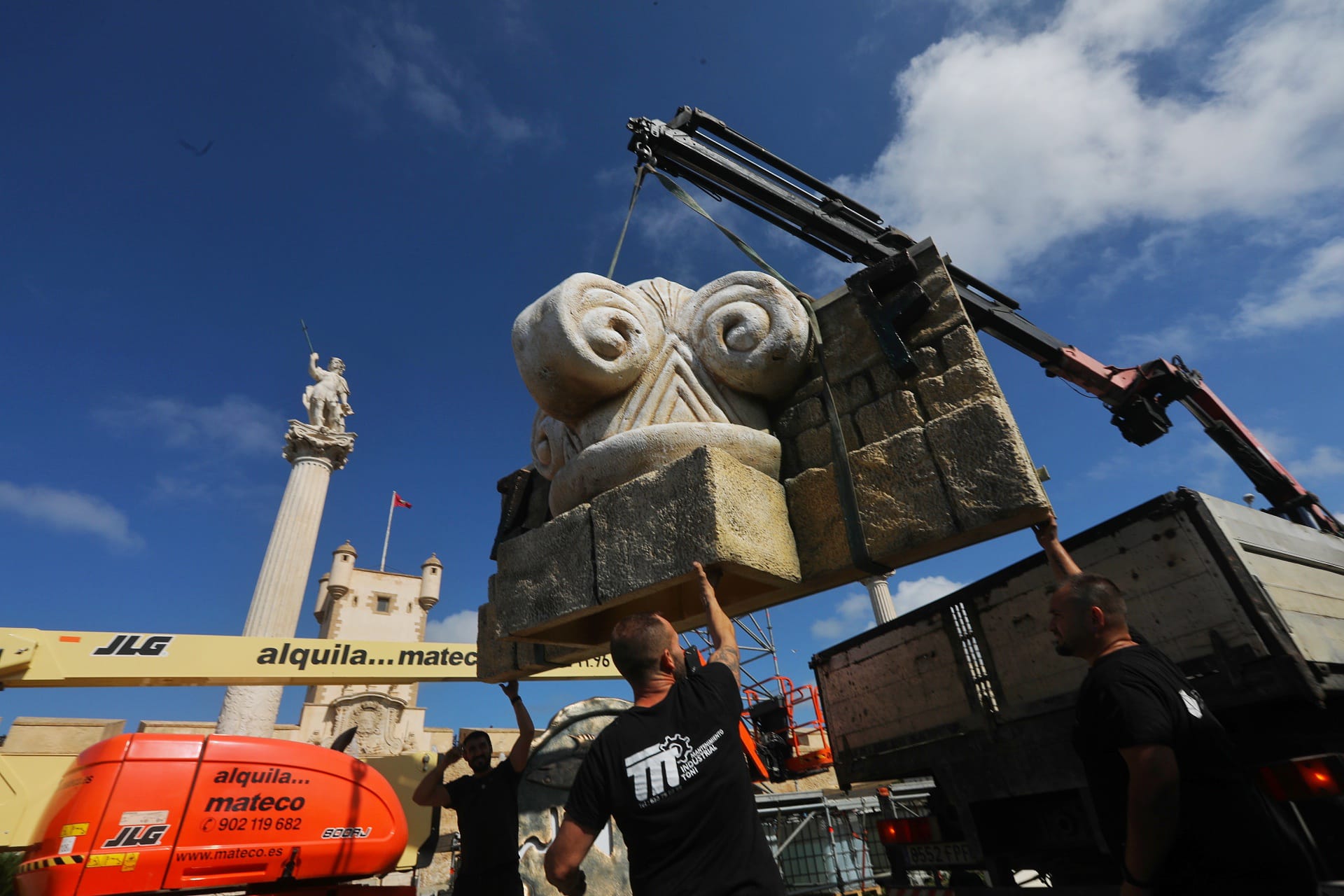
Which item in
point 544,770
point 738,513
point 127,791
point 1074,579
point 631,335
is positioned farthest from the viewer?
point 544,770

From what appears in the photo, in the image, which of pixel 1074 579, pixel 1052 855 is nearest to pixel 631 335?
pixel 1074 579

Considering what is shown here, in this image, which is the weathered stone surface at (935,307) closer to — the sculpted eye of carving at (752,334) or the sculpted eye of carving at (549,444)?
the sculpted eye of carving at (752,334)

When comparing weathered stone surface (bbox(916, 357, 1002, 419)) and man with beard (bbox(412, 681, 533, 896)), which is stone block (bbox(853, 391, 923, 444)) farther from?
man with beard (bbox(412, 681, 533, 896))

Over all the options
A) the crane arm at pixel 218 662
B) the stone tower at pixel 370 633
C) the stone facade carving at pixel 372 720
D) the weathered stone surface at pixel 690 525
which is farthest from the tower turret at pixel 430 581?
the weathered stone surface at pixel 690 525

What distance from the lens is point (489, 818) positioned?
314 centimetres

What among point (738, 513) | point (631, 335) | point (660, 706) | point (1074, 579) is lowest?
point (660, 706)

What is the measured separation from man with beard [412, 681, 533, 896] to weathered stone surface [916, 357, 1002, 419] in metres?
2.54

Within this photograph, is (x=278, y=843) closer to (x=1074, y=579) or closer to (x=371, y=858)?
(x=371, y=858)

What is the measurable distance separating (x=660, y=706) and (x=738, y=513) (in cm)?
97

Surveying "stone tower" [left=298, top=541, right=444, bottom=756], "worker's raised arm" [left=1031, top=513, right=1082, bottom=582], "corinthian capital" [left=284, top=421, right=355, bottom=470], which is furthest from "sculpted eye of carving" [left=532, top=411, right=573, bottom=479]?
"stone tower" [left=298, top=541, right=444, bottom=756]

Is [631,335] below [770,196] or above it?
below

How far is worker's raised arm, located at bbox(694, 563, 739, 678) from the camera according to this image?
173 cm

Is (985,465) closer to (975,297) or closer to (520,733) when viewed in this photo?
(520,733)

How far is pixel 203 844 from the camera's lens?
2.73m
